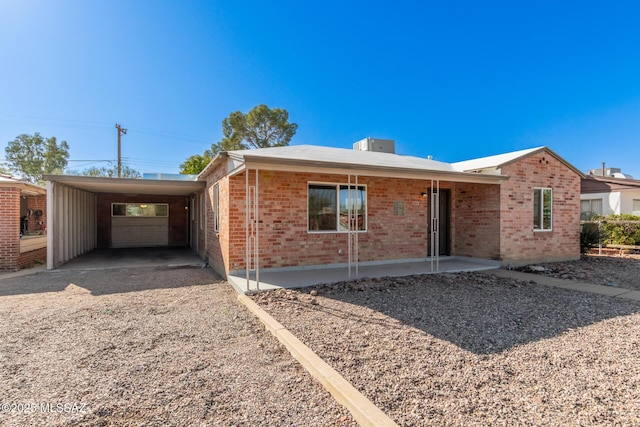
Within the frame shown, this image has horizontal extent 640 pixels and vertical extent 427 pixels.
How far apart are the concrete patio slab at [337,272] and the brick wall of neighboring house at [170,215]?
34.2 feet

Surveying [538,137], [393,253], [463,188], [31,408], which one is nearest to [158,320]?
[31,408]

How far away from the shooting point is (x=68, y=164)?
38.5 m

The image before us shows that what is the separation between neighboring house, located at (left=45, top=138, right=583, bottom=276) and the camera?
7324 millimetres

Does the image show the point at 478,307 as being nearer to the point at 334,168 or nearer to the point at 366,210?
the point at 334,168

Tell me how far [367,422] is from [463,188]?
9.12m

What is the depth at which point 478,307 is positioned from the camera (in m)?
5.10

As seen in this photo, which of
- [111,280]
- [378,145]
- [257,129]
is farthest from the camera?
[257,129]

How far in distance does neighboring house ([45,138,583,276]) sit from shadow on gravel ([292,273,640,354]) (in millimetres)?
1218

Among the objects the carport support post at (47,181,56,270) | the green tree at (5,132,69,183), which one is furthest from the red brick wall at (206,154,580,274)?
the green tree at (5,132,69,183)

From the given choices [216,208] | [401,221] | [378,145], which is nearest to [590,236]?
[401,221]

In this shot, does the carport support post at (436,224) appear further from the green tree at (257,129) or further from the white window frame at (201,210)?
the green tree at (257,129)

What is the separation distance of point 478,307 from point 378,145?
28.6ft

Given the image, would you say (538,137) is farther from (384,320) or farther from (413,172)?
(384,320)

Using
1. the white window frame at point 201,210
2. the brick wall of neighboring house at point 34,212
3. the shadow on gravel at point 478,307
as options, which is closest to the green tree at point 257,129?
the brick wall of neighboring house at point 34,212
